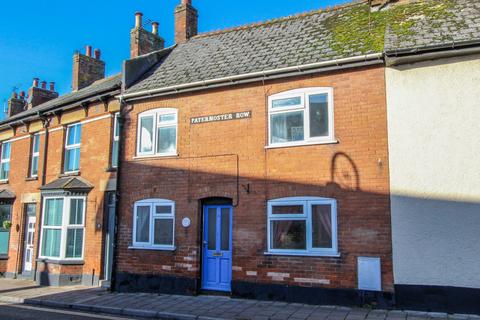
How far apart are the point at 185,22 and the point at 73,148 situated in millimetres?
6529

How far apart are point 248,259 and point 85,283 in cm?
642

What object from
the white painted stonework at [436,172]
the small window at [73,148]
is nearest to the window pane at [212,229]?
the white painted stonework at [436,172]

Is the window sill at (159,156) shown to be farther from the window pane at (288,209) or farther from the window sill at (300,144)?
the window pane at (288,209)

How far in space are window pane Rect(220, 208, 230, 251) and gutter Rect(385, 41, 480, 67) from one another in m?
5.69

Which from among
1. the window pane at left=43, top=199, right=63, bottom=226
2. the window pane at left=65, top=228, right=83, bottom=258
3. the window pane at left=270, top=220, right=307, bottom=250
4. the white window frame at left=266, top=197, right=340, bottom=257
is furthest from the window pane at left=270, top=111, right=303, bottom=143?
the window pane at left=43, top=199, right=63, bottom=226

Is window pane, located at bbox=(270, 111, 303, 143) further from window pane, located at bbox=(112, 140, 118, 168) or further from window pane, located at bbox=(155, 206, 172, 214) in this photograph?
window pane, located at bbox=(112, 140, 118, 168)

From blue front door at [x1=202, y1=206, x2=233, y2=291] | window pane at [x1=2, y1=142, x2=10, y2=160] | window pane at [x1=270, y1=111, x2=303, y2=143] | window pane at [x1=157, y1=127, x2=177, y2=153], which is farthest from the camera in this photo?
window pane at [x1=2, y1=142, x2=10, y2=160]

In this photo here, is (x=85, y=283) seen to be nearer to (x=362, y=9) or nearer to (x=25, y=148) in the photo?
(x=25, y=148)

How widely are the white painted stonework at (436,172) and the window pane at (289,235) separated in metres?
2.20

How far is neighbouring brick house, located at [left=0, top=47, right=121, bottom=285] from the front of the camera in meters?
14.1

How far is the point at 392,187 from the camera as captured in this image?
375 inches

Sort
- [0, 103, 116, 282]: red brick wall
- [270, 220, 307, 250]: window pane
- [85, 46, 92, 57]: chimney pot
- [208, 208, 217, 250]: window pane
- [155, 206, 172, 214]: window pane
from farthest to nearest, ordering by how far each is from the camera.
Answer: [85, 46, 92, 57]: chimney pot, [0, 103, 116, 282]: red brick wall, [155, 206, 172, 214]: window pane, [208, 208, 217, 250]: window pane, [270, 220, 307, 250]: window pane

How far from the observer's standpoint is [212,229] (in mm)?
11766

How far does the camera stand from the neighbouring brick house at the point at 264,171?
9875mm
